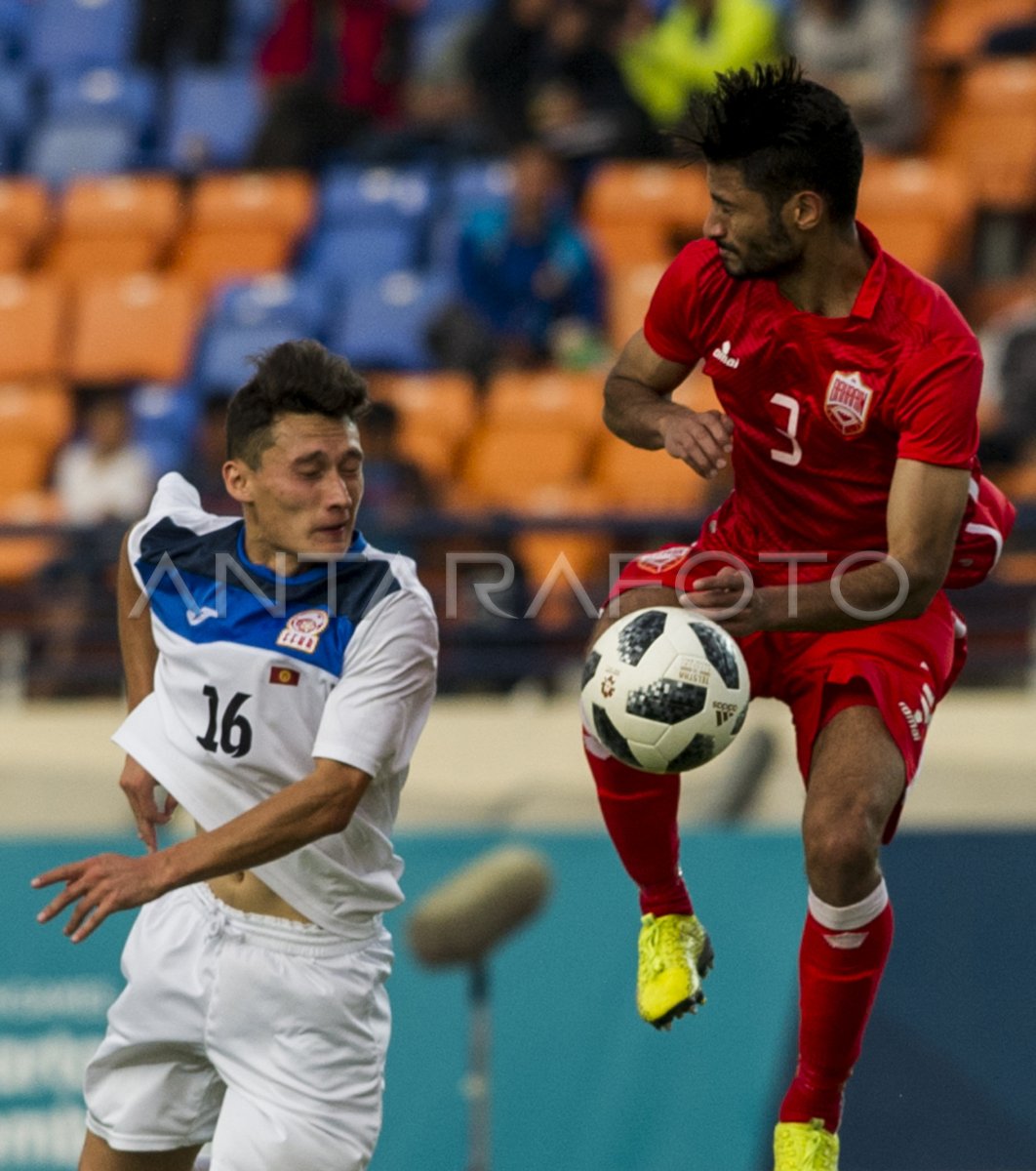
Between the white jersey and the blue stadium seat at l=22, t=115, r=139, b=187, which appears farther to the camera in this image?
the blue stadium seat at l=22, t=115, r=139, b=187

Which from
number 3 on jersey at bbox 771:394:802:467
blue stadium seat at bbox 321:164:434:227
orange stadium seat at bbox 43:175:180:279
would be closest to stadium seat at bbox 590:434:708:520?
blue stadium seat at bbox 321:164:434:227

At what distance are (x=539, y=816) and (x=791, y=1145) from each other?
326 cm

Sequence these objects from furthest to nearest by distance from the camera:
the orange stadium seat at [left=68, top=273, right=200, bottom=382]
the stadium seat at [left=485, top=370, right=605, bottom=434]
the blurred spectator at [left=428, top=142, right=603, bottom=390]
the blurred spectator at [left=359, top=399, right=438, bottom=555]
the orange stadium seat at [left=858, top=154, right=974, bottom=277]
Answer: the orange stadium seat at [left=68, top=273, right=200, bottom=382] → the orange stadium seat at [left=858, top=154, right=974, bottom=277] → the blurred spectator at [left=428, top=142, right=603, bottom=390] → the stadium seat at [left=485, top=370, right=605, bottom=434] → the blurred spectator at [left=359, top=399, right=438, bottom=555]

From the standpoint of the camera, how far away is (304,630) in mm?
4383

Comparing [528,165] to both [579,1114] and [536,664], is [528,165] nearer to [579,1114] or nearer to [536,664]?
[536,664]

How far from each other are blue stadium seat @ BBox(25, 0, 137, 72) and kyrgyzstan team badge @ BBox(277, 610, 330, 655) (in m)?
8.95

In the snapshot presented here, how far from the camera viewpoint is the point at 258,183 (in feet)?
37.6

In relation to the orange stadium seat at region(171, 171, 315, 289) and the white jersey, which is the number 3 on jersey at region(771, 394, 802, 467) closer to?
the white jersey

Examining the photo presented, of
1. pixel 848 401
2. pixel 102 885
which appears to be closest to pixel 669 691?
pixel 848 401

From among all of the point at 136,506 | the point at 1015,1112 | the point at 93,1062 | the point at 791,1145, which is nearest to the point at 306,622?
the point at 93,1062

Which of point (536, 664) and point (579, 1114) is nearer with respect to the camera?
point (579, 1114)

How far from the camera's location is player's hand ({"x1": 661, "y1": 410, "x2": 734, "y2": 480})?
4008mm

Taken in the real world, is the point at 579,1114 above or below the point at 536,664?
below

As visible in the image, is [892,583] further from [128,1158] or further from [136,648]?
[128,1158]
